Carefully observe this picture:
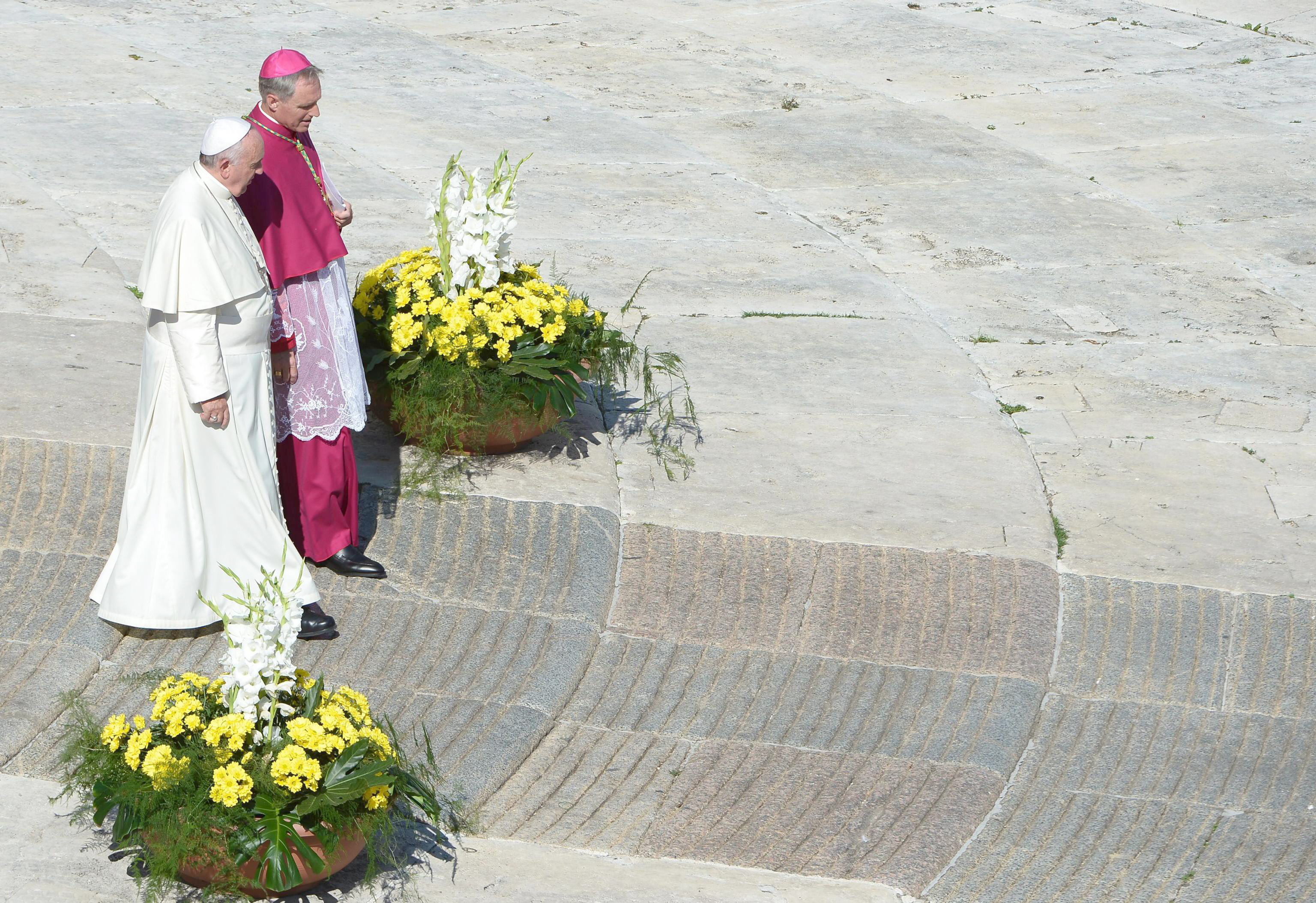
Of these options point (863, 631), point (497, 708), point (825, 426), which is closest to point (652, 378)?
point (825, 426)

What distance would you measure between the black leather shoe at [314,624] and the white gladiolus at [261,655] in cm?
148

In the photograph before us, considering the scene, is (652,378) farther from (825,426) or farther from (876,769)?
(876,769)

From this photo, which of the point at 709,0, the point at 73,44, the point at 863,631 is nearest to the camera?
the point at 863,631

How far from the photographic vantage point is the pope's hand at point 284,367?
18.1 ft

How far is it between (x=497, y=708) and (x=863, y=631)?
60.2 inches

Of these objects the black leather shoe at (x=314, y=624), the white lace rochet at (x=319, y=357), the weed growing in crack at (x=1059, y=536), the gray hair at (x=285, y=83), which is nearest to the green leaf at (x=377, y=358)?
the white lace rochet at (x=319, y=357)

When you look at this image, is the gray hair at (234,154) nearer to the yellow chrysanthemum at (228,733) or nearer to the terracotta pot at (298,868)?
the yellow chrysanthemum at (228,733)

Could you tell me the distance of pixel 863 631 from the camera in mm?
6047

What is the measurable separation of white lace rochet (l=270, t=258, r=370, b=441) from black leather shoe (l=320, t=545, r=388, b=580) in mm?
509

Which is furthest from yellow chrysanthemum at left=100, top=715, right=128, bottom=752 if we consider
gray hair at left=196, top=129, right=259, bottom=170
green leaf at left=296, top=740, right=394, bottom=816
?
gray hair at left=196, top=129, right=259, bottom=170

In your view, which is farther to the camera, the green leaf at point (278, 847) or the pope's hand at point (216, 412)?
the pope's hand at point (216, 412)

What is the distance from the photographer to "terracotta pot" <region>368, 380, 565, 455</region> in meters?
6.50

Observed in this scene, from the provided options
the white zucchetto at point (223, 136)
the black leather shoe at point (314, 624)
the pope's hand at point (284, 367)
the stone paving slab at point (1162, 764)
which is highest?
the white zucchetto at point (223, 136)

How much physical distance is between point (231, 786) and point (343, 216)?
2.53m
